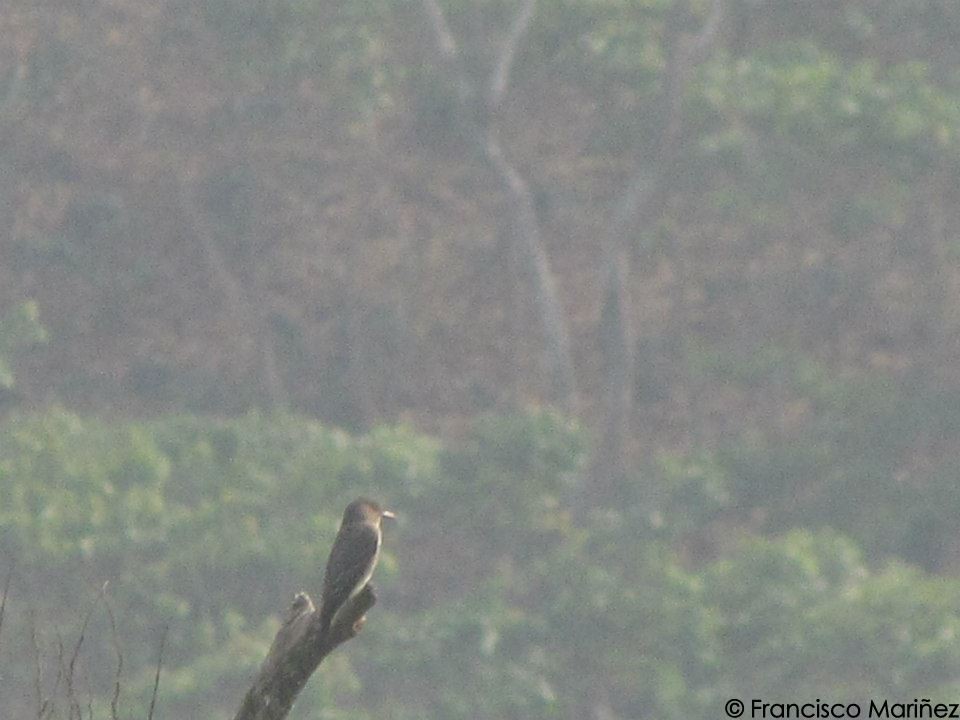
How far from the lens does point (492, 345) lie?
→ 42.8 feet

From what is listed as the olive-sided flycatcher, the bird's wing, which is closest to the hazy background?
the olive-sided flycatcher

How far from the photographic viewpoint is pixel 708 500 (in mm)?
10414

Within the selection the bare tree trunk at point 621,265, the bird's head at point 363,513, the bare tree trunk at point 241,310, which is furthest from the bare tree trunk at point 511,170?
the bird's head at point 363,513

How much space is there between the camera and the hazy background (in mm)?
8664

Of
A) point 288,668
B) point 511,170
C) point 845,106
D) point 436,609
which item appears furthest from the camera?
point 511,170

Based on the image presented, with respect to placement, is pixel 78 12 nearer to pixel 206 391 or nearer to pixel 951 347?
pixel 206 391

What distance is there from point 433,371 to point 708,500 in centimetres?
298

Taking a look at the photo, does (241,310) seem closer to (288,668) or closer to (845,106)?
(845,106)

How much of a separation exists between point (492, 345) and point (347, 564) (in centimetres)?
961

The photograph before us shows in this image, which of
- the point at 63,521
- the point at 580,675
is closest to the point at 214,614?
the point at 63,521

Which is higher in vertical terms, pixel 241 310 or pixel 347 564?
pixel 347 564

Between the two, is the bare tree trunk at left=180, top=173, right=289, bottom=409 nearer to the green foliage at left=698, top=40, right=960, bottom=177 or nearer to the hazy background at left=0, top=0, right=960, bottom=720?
the hazy background at left=0, top=0, right=960, bottom=720

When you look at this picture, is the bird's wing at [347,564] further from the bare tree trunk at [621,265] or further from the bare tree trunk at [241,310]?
the bare tree trunk at [241,310]

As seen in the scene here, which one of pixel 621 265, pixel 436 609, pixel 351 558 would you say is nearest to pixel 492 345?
pixel 621 265
